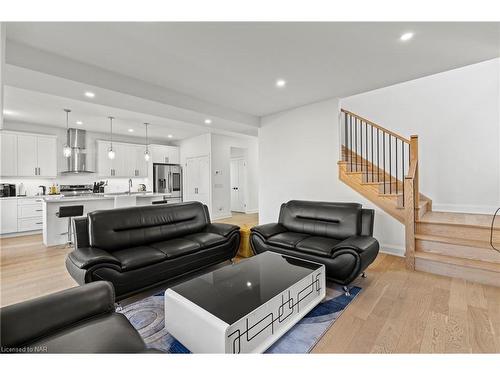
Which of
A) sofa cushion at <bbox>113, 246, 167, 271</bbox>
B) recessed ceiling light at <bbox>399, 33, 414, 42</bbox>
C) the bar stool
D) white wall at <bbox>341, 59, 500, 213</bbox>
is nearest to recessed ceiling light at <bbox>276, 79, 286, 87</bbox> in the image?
recessed ceiling light at <bbox>399, 33, 414, 42</bbox>

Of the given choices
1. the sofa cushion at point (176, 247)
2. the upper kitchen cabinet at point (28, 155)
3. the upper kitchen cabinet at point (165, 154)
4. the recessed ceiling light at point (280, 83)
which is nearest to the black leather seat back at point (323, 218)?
the sofa cushion at point (176, 247)

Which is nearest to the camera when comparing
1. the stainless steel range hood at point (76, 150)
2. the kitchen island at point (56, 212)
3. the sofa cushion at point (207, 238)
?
the sofa cushion at point (207, 238)

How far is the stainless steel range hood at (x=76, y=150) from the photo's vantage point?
A: 239 inches

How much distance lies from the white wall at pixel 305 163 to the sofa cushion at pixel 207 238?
2.22m

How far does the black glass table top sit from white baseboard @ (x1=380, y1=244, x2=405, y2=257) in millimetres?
2041

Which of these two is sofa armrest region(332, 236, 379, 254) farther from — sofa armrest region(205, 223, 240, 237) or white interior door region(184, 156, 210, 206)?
white interior door region(184, 156, 210, 206)

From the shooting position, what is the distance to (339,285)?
2.56 meters

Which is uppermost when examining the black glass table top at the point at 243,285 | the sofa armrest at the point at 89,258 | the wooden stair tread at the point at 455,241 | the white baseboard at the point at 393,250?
the sofa armrest at the point at 89,258

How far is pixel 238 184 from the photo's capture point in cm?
839

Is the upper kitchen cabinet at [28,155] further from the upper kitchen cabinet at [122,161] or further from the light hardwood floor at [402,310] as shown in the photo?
the light hardwood floor at [402,310]

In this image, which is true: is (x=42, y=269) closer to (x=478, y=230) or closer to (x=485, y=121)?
(x=478, y=230)

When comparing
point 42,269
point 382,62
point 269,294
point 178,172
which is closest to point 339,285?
point 269,294

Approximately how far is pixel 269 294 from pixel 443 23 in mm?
2910

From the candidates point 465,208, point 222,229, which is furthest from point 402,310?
point 465,208
